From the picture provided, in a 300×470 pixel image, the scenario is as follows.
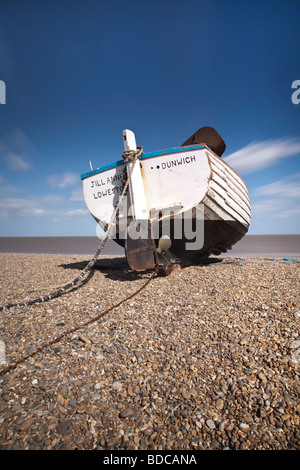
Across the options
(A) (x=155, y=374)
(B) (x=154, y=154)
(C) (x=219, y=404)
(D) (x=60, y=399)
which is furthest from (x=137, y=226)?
(C) (x=219, y=404)

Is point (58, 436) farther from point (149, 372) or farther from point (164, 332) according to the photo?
point (164, 332)

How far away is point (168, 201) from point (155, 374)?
451 cm

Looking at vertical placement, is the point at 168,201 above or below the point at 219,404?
above

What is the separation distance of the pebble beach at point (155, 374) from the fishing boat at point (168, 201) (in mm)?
1945

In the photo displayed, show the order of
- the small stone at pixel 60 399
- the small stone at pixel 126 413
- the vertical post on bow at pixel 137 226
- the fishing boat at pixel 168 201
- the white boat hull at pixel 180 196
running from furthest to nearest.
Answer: the white boat hull at pixel 180 196
the fishing boat at pixel 168 201
the vertical post on bow at pixel 137 226
the small stone at pixel 60 399
the small stone at pixel 126 413

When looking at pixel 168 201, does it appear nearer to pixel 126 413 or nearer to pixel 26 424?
pixel 126 413

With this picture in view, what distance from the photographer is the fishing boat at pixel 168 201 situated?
5.68 metres

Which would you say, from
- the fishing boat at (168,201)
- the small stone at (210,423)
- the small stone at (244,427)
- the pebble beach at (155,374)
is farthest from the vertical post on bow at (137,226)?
the small stone at (244,427)

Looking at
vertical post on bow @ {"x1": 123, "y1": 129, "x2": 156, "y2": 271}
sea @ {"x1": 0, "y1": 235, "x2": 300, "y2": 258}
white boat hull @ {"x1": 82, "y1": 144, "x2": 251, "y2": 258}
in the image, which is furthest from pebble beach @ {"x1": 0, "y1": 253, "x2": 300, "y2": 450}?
sea @ {"x1": 0, "y1": 235, "x2": 300, "y2": 258}

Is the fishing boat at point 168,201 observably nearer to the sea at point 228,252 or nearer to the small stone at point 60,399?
the small stone at point 60,399

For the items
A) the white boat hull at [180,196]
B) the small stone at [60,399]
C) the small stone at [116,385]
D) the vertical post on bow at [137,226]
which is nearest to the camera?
the small stone at [60,399]

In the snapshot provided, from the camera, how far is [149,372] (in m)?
2.42

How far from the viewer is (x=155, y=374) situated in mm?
2391

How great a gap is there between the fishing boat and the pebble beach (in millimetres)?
1945
